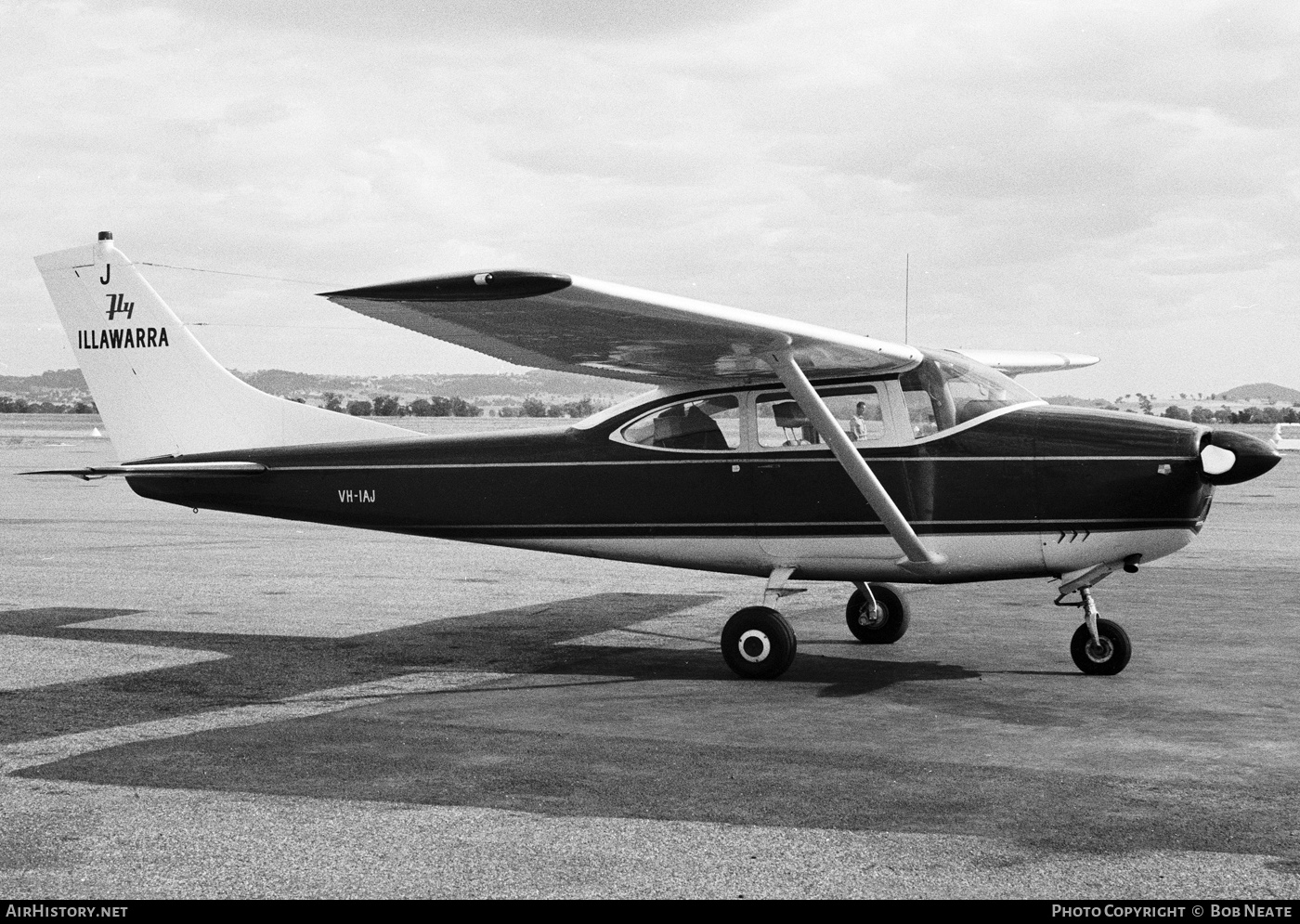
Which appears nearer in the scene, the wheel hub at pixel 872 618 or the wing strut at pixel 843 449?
the wing strut at pixel 843 449

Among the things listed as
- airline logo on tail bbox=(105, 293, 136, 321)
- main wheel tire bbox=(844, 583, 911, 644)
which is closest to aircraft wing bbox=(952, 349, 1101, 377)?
main wheel tire bbox=(844, 583, 911, 644)

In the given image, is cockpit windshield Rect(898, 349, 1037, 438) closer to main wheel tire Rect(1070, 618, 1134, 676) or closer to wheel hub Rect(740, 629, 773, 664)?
main wheel tire Rect(1070, 618, 1134, 676)

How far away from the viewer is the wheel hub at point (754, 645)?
362 inches

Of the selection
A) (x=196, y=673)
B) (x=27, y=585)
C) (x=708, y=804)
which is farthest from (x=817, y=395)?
(x=27, y=585)

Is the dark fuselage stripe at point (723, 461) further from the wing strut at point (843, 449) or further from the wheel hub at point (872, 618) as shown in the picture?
the wheel hub at point (872, 618)

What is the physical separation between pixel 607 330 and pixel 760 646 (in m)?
2.45

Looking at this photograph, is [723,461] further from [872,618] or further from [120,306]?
[120,306]

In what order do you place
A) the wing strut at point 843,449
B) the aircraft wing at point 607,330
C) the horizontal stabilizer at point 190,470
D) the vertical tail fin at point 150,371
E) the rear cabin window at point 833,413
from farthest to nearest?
1. the vertical tail fin at point 150,371
2. the horizontal stabilizer at point 190,470
3. the rear cabin window at point 833,413
4. the wing strut at point 843,449
5. the aircraft wing at point 607,330

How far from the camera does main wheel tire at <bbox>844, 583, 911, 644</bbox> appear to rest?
10789 mm

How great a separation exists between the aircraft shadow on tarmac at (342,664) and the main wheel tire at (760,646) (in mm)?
122

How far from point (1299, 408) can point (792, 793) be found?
139 metres

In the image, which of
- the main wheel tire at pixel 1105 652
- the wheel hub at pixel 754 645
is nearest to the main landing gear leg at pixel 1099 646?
the main wheel tire at pixel 1105 652

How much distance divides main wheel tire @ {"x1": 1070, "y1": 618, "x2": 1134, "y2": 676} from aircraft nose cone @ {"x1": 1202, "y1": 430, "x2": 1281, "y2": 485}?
4.01 feet

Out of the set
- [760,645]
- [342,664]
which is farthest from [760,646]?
[342,664]
